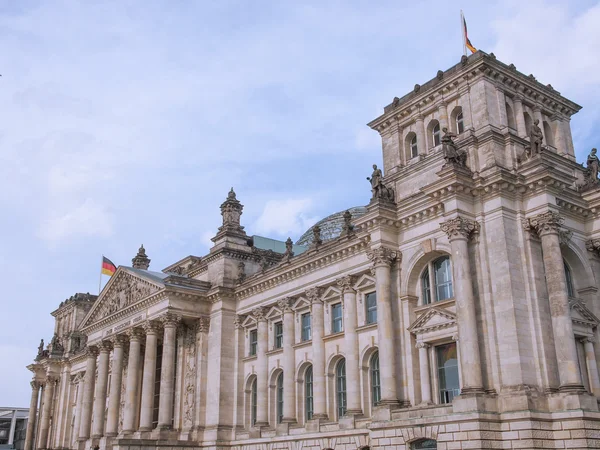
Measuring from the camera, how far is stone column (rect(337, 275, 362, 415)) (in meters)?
Answer: 34.6

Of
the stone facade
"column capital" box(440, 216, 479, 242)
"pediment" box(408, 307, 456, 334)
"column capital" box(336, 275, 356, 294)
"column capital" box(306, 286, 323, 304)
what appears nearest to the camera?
the stone facade

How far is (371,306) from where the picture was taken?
36.0 metres

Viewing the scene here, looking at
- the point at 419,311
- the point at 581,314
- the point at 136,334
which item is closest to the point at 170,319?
the point at 136,334

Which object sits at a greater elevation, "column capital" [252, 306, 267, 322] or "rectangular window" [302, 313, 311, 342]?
"column capital" [252, 306, 267, 322]

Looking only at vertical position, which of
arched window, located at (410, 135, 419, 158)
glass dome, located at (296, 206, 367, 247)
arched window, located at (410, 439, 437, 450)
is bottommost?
arched window, located at (410, 439, 437, 450)

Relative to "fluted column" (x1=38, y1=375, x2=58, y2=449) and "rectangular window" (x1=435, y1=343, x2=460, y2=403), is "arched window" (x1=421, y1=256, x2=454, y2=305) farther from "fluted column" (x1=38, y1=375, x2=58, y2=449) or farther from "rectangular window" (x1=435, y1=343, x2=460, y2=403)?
"fluted column" (x1=38, y1=375, x2=58, y2=449)

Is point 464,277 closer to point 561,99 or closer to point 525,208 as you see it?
point 525,208

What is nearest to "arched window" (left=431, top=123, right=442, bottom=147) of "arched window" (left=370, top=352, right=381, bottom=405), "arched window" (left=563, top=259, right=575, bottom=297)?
"arched window" (left=563, top=259, right=575, bottom=297)

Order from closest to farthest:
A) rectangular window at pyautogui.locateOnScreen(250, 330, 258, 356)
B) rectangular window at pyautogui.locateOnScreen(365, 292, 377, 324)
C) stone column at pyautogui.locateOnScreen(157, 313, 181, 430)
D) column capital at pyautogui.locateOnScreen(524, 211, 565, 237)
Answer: column capital at pyautogui.locateOnScreen(524, 211, 565, 237)
rectangular window at pyautogui.locateOnScreen(365, 292, 377, 324)
stone column at pyautogui.locateOnScreen(157, 313, 181, 430)
rectangular window at pyautogui.locateOnScreen(250, 330, 258, 356)

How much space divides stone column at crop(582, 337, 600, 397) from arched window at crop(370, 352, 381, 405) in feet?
33.7

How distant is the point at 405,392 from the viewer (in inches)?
1205

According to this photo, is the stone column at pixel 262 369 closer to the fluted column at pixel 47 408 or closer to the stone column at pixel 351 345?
the stone column at pixel 351 345

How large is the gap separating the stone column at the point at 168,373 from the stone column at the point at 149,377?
3.28 feet

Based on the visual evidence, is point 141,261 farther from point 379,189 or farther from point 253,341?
point 379,189
